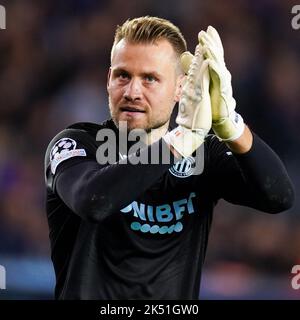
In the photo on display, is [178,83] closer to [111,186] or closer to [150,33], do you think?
[150,33]

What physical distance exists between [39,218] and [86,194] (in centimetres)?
326

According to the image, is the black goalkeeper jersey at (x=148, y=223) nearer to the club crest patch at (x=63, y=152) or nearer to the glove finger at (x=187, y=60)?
the club crest patch at (x=63, y=152)

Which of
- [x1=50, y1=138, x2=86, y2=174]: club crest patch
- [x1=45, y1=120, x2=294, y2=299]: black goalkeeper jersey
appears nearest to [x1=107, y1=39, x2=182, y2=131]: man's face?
[x1=45, y1=120, x2=294, y2=299]: black goalkeeper jersey

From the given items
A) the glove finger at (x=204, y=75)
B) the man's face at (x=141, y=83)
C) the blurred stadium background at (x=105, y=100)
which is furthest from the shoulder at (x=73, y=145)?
the blurred stadium background at (x=105, y=100)

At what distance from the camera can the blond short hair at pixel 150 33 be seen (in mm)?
2766

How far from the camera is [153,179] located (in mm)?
2322

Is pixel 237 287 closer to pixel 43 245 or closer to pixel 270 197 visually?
pixel 43 245

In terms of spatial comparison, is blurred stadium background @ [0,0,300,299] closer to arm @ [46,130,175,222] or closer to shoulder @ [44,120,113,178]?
shoulder @ [44,120,113,178]

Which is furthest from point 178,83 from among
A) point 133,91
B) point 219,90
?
point 219,90

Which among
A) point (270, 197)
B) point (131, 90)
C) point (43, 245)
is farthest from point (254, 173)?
point (43, 245)

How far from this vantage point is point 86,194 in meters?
2.34

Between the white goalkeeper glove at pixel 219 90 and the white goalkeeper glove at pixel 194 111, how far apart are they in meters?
0.03

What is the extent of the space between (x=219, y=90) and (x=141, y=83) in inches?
16.0

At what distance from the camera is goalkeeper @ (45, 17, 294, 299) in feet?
7.78
